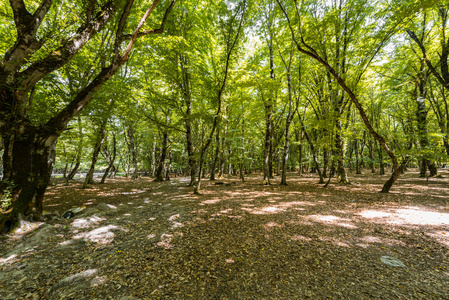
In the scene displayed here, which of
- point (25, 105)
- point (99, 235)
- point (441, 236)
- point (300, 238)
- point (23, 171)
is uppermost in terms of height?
point (25, 105)

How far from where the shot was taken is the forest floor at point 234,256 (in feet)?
8.67

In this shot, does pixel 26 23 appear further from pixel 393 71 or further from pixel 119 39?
pixel 393 71

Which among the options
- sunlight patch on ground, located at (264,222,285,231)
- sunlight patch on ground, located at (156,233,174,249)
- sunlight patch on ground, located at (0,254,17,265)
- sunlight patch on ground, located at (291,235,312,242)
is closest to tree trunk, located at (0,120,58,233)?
sunlight patch on ground, located at (0,254,17,265)

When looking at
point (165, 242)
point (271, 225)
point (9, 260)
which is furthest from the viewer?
point (271, 225)

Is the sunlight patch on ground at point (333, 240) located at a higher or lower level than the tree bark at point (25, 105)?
lower

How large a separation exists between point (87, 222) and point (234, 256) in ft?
17.3

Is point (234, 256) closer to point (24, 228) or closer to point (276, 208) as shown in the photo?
point (276, 208)

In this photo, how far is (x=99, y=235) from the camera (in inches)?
180

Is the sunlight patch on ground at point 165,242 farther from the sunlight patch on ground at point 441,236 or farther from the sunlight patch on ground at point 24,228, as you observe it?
the sunlight patch on ground at point 441,236

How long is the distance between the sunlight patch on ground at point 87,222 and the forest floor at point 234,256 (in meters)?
0.03

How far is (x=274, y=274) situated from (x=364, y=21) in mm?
16527

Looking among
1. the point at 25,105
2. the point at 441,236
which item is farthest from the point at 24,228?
the point at 441,236

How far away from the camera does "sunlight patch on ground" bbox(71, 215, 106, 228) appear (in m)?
5.18

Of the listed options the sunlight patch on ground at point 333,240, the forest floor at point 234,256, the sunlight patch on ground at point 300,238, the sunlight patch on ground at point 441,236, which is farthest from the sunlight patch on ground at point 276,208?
the sunlight patch on ground at point 441,236
